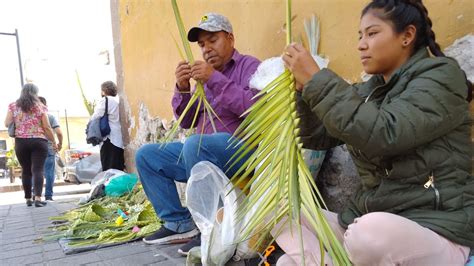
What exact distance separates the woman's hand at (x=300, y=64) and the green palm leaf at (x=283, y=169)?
0.15ft

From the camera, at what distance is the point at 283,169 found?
1142 millimetres

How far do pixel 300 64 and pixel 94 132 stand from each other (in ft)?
14.7

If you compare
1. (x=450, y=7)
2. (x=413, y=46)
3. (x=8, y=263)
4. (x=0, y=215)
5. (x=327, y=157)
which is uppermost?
(x=450, y=7)

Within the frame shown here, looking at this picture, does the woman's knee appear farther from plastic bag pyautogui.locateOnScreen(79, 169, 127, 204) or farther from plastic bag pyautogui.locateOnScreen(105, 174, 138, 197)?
plastic bag pyautogui.locateOnScreen(79, 169, 127, 204)

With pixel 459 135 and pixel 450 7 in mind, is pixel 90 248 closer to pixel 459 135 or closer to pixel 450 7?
pixel 459 135

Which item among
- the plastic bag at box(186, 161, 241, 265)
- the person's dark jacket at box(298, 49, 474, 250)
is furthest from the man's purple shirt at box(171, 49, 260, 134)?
the person's dark jacket at box(298, 49, 474, 250)

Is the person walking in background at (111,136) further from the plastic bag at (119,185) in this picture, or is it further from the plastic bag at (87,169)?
the plastic bag at (87,169)

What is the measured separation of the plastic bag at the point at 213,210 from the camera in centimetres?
170

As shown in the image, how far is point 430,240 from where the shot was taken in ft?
3.38

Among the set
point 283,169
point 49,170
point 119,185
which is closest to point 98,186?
point 119,185

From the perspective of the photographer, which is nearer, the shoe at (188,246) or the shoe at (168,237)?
the shoe at (188,246)

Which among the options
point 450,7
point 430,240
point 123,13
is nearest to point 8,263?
point 430,240

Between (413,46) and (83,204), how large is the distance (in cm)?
406

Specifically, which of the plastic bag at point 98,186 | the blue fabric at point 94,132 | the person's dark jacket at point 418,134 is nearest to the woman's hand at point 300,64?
the person's dark jacket at point 418,134
